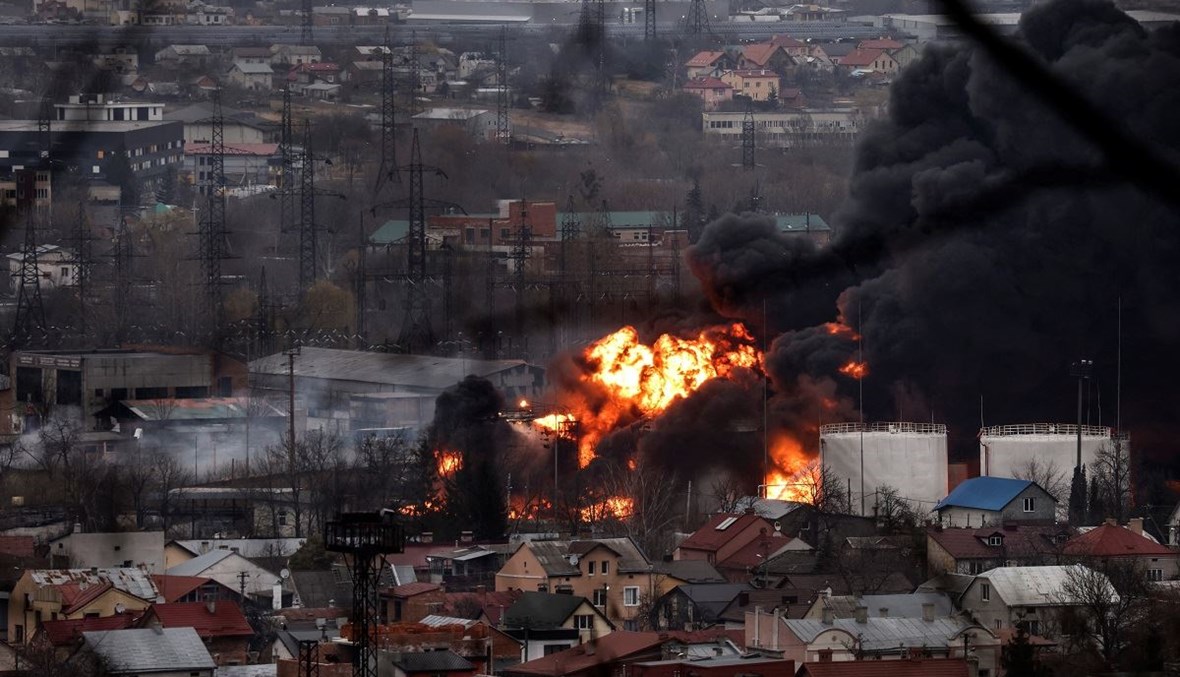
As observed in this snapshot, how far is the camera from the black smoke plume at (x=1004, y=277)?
5547 centimetres

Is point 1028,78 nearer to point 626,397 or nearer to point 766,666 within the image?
point 766,666

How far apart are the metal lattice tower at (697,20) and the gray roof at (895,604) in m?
91.9

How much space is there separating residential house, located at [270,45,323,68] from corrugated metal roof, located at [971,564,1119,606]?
7909cm

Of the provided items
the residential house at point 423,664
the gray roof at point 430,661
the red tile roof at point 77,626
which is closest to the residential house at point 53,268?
the red tile roof at point 77,626

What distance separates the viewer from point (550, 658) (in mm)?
28266

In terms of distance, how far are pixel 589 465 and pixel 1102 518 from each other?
11.4 m

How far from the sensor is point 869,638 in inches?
1133

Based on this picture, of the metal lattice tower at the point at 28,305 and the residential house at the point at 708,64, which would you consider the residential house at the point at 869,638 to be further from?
the residential house at the point at 708,64

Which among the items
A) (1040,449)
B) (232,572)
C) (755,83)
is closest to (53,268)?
(1040,449)

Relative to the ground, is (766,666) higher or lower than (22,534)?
→ higher

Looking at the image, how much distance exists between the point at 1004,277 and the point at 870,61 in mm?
65546

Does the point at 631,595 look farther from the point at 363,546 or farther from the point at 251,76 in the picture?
the point at 251,76

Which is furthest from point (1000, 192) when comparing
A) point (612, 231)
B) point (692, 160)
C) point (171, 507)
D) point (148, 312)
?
point (692, 160)

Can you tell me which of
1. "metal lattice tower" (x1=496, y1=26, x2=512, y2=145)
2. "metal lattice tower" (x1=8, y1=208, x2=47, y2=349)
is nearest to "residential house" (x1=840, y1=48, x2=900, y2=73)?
"metal lattice tower" (x1=496, y1=26, x2=512, y2=145)
